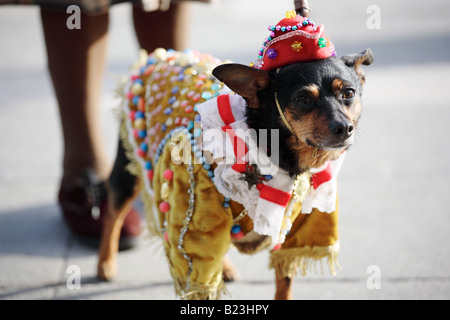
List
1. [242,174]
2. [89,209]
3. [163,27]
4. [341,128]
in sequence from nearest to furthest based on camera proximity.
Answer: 1. [341,128]
2. [242,174]
3. [163,27]
4. [89,209]

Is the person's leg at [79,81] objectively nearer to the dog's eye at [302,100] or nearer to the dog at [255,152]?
the dog at [255,152]

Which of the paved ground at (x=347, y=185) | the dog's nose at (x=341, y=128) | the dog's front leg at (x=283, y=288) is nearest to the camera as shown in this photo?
the dog's nose at (x=341, y=128)

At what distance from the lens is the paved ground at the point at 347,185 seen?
2.83m

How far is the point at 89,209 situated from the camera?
10.6 ft

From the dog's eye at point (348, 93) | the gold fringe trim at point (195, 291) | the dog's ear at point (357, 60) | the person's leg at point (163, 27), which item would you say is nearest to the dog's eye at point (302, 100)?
the dog's eye at point (348, 93)

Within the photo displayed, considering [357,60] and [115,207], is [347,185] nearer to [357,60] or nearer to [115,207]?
[115,207]

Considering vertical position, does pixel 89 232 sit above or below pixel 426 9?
below

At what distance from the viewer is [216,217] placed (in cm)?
212

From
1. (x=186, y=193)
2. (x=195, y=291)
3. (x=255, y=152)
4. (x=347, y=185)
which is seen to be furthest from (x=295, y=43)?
(x=347, y=185)

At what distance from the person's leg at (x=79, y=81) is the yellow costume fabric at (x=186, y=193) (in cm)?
54

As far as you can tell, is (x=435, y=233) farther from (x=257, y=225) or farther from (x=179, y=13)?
(x=179, y=13)

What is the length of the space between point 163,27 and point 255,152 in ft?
4.54

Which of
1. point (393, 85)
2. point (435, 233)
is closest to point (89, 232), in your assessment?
point (435, 233)

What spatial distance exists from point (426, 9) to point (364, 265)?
6077mm
